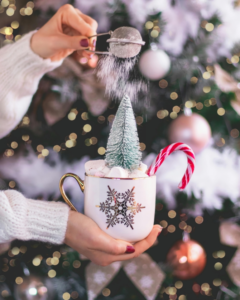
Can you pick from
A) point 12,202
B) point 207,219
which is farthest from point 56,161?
point 207,219

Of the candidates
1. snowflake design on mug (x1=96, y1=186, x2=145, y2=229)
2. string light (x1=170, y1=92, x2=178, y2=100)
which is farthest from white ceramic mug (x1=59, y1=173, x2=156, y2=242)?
string light (x1=170, y1=92, x2=178, y2=100)

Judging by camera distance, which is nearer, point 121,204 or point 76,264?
point 121,204

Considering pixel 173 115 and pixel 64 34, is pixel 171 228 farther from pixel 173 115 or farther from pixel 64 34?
pixel 64 34

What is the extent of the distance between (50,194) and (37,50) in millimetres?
462

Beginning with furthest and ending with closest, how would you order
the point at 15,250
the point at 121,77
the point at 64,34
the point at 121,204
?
the point at 15,250 → the point at 121,77 → the point at 64,34 → the point at 121,204

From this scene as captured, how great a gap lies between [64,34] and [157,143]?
1.54 feet

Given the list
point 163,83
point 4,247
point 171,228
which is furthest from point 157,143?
point 4,247

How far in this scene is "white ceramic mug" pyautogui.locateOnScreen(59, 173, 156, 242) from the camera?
26.6 inches

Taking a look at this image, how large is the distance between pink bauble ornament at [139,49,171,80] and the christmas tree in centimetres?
26

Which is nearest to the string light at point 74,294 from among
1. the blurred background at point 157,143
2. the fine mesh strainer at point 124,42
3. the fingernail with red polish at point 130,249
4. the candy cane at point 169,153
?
the blurred background at point 157,143

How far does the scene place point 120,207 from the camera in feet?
2.23

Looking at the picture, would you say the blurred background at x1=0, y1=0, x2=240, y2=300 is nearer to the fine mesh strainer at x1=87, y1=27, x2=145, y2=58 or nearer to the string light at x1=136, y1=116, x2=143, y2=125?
the string light at x1=136, y1=116, x2=143, y2=125

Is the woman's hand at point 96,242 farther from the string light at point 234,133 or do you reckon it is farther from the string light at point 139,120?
the string light at point 234,133

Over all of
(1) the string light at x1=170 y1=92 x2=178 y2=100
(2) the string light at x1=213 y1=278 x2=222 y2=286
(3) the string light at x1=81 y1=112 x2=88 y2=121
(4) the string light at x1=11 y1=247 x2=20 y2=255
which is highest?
(1) the string light at x1=170 y1=92 x2=178 y2=100
